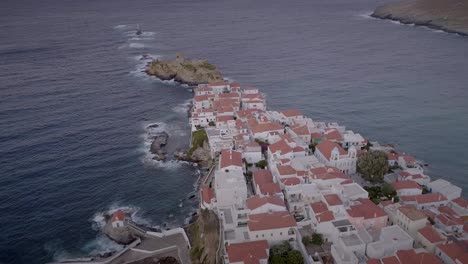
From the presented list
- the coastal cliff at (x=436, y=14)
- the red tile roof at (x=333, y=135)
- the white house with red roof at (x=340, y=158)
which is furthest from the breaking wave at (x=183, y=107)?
the coastal cliff at (x=436, y=14)

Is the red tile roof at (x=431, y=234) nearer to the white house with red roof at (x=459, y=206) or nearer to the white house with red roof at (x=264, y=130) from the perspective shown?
the white house with red roof at (x=459, y=206)

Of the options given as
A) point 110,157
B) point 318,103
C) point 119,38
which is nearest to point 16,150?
point 110,157

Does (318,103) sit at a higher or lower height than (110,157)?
higher

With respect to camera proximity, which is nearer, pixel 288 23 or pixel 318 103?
pixel 318 103

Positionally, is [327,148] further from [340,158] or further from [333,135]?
[333,135]

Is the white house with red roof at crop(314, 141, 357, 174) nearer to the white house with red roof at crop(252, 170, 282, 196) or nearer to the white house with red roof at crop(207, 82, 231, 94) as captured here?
the white house with red roof at crop(252, 170, 282, 196)

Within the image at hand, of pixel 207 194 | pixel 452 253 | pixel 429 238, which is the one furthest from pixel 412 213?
pixel 207 194

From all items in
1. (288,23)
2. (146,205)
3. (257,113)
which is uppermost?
(288,23)

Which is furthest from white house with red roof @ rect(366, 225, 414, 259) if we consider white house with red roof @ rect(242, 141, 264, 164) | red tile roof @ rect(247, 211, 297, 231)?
white house with red roof @ rect(242, 141, 264, 164)

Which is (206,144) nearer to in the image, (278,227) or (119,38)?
(278,227)
